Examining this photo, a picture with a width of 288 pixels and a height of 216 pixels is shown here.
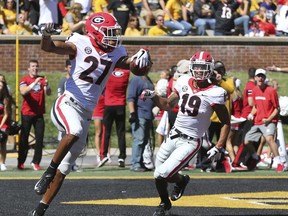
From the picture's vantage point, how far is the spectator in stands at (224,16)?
23.4 m

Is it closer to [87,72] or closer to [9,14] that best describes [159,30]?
[9,14]

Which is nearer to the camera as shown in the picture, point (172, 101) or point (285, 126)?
point (172, 101)

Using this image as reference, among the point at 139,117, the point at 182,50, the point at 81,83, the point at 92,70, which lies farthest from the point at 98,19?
the point at 182,50

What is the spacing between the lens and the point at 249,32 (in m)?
24.1

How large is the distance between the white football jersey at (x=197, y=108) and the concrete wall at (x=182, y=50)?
11465mm

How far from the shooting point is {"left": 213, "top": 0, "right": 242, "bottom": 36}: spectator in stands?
23.4 meters

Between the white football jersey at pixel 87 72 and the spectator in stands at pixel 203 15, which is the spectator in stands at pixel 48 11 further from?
the white football jersey at pixel 87 72

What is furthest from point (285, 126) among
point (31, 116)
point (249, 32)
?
point (31, 116)

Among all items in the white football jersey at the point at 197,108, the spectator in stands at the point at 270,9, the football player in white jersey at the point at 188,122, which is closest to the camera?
the football player in white jersey at the point at 188,122

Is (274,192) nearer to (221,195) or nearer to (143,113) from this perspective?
(221,195)

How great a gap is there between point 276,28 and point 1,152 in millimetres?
10155

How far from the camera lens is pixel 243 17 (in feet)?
78.5

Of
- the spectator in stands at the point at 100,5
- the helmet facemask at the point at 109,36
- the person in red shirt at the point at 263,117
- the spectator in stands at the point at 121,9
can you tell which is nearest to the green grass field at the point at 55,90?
the spectator in stands at the point at 121,9

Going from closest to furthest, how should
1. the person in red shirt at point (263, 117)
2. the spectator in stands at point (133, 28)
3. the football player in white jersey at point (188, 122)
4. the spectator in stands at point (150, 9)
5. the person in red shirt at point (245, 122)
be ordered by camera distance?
1. the football player in white jersey at point (188, 122)
2. the person in red shirt at point (263, 117)
3. the person in red shirt at point (245, 122)
4. the spectator in stands at point (133, 28)
5. the spectator in stands at point (150, 9)
